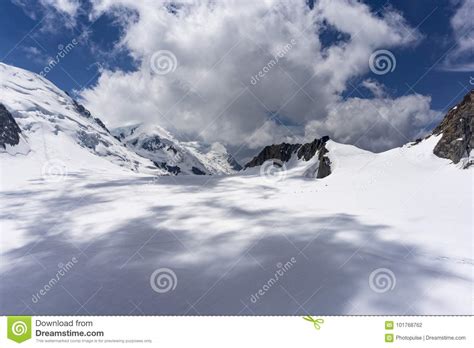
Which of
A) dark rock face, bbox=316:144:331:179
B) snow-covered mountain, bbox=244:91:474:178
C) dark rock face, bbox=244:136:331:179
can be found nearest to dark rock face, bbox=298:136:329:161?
dark rock face, bbox=244:136:331:179

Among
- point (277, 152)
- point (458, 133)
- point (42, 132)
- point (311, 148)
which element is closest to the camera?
point (458, 133)

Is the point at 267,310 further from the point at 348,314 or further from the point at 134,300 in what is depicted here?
the point at 134,300

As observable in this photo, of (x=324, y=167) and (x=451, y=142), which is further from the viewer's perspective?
(x=324, y=167)

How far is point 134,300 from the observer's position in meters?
6.14

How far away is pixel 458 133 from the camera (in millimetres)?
28500

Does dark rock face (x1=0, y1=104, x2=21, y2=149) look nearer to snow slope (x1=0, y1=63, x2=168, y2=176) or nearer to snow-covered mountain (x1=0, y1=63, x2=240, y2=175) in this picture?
snow-covered mountain (x1=0, y1=63, x2=240, y2=175)

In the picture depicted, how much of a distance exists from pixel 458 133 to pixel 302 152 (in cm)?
3461

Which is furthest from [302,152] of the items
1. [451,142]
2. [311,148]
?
[451,142]

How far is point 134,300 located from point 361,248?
19.4 ft

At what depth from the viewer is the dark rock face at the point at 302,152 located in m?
42.0

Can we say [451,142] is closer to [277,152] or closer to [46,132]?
[277,152]

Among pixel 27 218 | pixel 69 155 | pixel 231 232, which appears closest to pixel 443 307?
pixel 231 232

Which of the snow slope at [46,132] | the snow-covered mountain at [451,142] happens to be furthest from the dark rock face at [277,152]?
the snow slope at [46,132]

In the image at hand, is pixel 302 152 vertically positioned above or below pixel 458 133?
above
